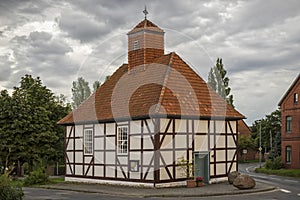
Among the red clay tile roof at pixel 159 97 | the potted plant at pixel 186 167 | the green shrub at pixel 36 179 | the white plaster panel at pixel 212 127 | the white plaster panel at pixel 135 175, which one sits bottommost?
the green shrub at pixel 36 179

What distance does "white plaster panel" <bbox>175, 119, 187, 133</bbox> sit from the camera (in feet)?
84.1

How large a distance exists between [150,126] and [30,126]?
14.7 meters

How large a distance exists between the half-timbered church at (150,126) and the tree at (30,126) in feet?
19.3

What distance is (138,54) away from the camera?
2969 cm

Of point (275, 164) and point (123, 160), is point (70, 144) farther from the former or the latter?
point (275, 164)

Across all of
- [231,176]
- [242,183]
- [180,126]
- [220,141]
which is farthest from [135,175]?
[242,183]

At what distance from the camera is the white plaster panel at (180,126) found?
25.6 meters

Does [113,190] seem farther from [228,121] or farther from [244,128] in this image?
[244,128]

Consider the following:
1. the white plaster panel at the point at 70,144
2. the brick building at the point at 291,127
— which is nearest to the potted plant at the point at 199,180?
the white plaster panel at the point at 70,144

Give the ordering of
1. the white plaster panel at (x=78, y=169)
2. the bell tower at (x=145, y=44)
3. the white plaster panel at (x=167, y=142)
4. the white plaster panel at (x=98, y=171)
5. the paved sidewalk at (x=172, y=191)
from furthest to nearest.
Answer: the white plaster panel at (x=78, y=169) < the bell tower at (x=145, y=44) < the white plaster panel at (x=98, y=171) < the white plaster panel at (x=167, y=142) < the paved sidewalk at (x=172, y=191)

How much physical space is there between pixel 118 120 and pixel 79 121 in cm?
430

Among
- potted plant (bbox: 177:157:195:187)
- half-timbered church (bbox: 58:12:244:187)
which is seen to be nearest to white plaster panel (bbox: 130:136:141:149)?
half-timbered church (bbox: 58:12:244:187)

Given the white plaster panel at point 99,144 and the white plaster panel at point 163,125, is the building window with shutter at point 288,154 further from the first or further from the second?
the white plaster panel at point 163,125

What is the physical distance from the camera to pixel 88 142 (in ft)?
98.2
